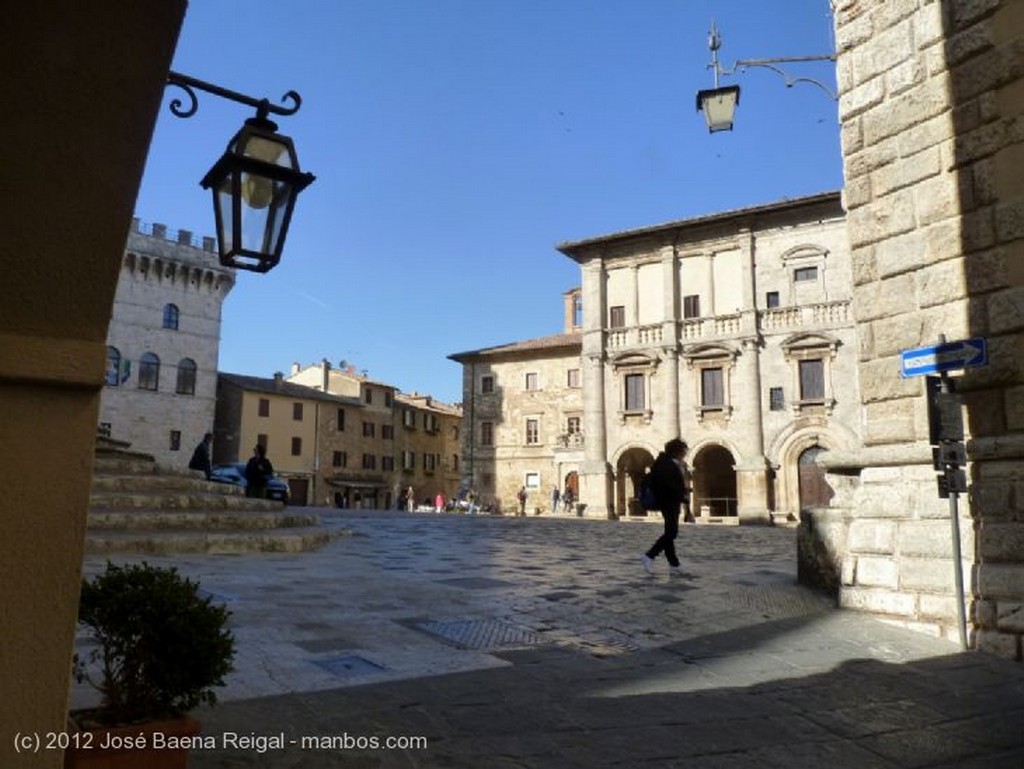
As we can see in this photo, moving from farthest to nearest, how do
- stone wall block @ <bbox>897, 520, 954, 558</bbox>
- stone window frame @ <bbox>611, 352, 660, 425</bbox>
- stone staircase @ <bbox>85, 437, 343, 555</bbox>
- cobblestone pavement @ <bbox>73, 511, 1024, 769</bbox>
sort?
stone window frame @ <bbox>611, 352, 660, 425</bbox> < stone staircase @ <bbox>85, 437, 343, 555</bbox> < stone wall block @ <bbox>897, 520, 954, 558</bbox> < cobblestone pavement @ <bbox>73, 511, 1024, 769</bbox>

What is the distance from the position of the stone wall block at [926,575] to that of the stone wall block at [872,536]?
0.20 meters

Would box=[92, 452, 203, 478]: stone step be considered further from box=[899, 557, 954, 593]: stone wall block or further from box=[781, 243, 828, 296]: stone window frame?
box=[781, 243, 828, 296]: stone window frame

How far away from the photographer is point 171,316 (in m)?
46.6

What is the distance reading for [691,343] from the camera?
3419cm

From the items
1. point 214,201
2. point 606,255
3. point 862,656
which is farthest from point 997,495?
point 606,255

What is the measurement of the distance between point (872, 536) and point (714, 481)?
1190 inches

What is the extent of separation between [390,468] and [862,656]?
2226 inches

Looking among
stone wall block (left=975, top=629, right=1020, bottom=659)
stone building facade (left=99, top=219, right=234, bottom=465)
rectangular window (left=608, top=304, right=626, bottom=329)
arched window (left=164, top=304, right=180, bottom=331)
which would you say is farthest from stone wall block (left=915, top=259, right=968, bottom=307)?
arched window (left=164, top=304, right=180, bottom=331)

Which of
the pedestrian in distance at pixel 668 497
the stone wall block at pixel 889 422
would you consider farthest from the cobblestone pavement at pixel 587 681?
the stone wall block at pixel 889 422

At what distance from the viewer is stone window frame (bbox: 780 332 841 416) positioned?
3108 cm

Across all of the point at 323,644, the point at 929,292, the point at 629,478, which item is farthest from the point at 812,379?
the point at 323,644

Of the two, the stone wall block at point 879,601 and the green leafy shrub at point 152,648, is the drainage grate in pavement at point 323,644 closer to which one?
the green leafy shrub at point 152,648

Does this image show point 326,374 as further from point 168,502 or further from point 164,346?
point 168,502

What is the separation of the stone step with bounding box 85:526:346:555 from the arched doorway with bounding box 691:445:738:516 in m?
24.9
